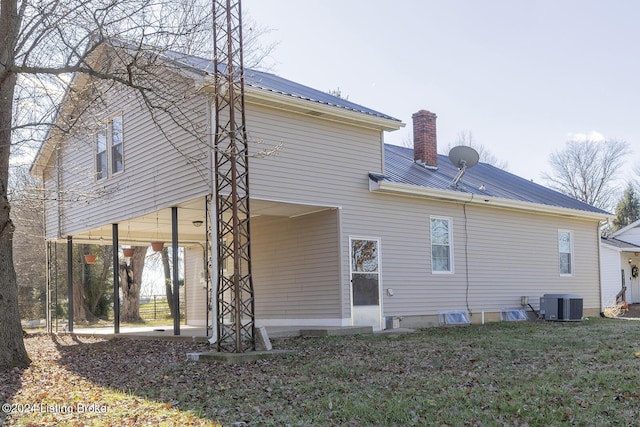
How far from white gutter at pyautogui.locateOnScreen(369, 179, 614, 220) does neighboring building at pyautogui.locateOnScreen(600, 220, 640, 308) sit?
8303 mm

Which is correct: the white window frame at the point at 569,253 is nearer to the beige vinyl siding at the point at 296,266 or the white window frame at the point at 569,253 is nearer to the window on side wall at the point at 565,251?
the window on side wall at the point at 565,251

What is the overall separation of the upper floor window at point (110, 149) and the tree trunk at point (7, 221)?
4.63 m

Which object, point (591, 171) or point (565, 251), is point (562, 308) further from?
point (591, 171)

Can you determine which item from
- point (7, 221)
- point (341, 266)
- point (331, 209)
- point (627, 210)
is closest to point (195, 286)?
point (331, 209)

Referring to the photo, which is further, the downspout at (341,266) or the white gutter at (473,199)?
the white gutter at (473,199)

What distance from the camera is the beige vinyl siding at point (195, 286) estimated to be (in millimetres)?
19438

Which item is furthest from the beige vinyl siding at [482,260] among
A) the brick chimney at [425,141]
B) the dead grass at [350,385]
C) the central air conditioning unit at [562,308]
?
the dead grass at [350,385]

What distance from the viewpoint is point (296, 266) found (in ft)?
47.1

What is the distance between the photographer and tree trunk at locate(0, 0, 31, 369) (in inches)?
364

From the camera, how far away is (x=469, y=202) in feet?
52.6

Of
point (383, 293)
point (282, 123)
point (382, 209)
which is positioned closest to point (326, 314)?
point (383, 293)

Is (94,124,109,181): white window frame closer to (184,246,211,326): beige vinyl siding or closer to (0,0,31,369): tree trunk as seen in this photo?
(184,246,211,326): beige vinyl siding

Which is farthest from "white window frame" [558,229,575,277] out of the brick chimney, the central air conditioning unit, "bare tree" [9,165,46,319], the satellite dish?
"bare tree" [9,165,46,319]

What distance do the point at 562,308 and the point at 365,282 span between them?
6209 millimetres
